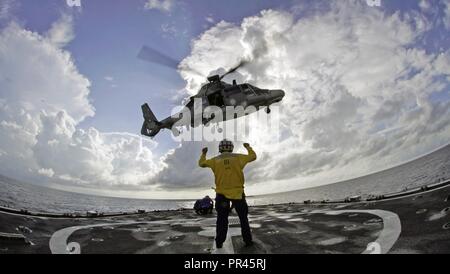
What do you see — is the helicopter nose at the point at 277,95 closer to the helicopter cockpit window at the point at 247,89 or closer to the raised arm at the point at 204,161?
the helicopter cockpit window at the point at 247,89

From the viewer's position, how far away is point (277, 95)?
80.7ft

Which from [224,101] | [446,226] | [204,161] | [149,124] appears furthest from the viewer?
[149,124]

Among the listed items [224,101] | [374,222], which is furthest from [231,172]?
[224,101]

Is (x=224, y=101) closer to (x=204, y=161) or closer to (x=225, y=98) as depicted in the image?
(x=225, y=98)

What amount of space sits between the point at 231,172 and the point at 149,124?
2734 centimetres

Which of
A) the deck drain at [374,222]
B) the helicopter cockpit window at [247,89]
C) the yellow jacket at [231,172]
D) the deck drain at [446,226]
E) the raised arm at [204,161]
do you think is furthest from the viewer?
the helicopter cockpit window at [247,89]

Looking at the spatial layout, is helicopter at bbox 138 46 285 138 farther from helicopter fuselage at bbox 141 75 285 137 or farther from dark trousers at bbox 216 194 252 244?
dark trousers at bbox 216 194 252 244

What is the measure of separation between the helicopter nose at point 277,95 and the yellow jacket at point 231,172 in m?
19.0

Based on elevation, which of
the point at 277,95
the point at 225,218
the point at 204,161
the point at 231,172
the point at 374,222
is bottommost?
the point at 374,222

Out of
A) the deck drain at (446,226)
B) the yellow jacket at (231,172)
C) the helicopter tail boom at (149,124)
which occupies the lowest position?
the deck drain at (446,226)

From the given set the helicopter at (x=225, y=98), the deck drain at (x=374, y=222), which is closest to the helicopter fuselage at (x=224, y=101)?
the helicopter at (x=225, y=98)

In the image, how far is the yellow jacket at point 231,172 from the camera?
6023 millimetres
